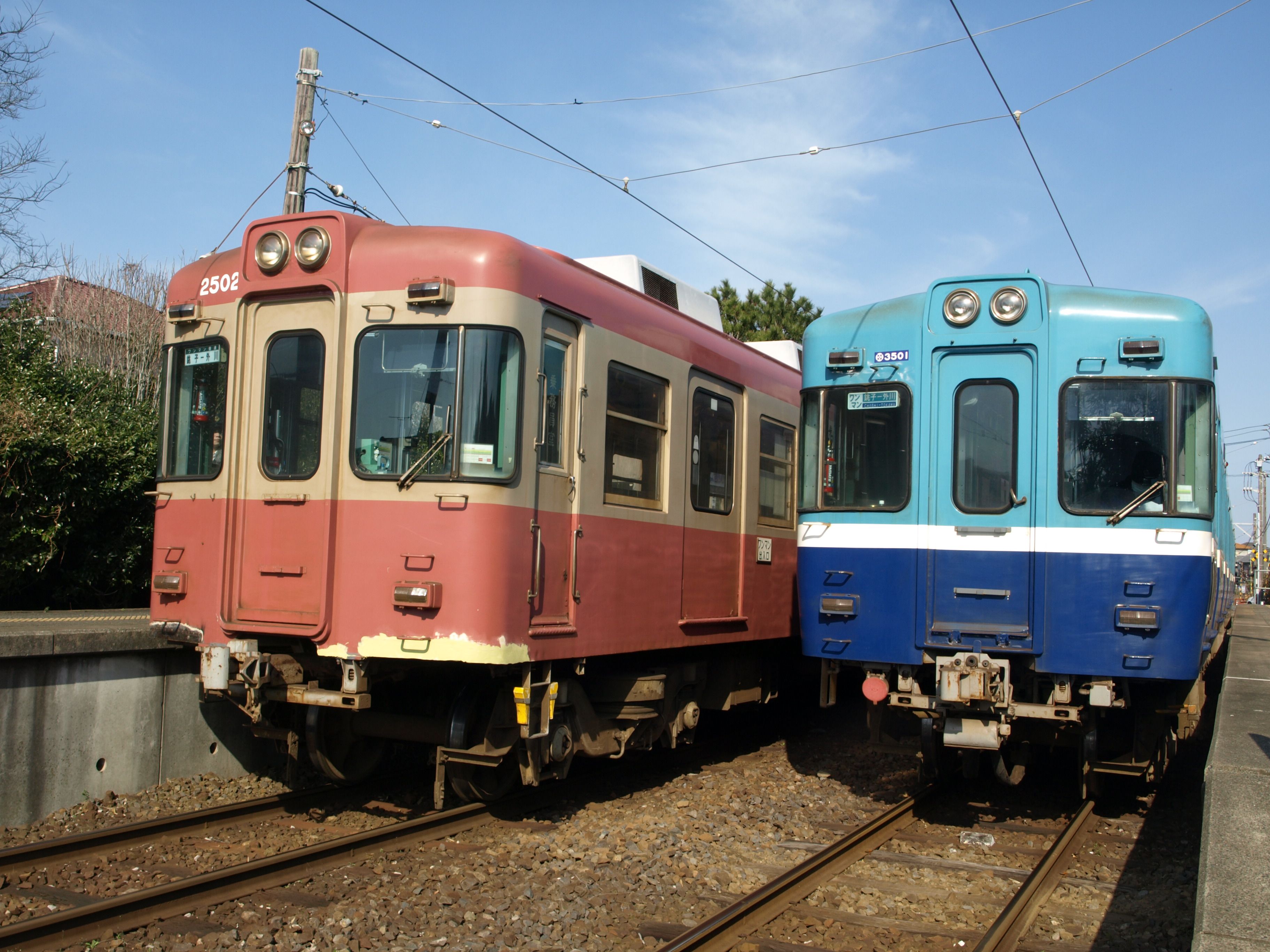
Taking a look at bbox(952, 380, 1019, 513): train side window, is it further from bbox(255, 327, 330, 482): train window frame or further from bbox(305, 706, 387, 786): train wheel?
bbox(305, 706, 387, 786): train wheel

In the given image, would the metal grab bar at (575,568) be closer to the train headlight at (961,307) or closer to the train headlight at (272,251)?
the train headlight at (272,251)

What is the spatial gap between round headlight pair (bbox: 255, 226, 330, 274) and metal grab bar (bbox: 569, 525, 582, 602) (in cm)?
228

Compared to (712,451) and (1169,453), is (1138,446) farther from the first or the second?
(712,451)

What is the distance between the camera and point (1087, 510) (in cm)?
668

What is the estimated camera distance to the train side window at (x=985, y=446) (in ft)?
23.0

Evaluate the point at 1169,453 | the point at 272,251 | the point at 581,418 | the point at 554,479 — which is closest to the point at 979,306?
the point at 1169,453

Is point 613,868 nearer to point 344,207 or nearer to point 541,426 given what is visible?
point 541,426

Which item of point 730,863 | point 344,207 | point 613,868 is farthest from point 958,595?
point 344,207

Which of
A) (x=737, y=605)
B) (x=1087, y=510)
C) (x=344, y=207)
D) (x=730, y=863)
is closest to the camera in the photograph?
(x=730, y=863)

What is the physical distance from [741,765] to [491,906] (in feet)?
14.2

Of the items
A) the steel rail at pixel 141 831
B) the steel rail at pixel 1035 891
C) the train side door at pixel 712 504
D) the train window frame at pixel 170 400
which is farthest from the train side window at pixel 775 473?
the train window frame at pixel 170 400

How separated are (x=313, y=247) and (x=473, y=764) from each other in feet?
10.9

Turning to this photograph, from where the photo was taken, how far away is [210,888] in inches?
202

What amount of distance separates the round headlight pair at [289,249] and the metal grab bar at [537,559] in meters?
2.08
